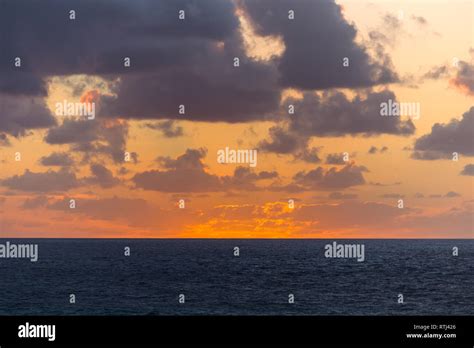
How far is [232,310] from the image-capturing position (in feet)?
283

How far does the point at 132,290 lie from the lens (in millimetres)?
109062

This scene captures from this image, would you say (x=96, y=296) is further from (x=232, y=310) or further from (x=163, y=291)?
(x=232, y=310)
